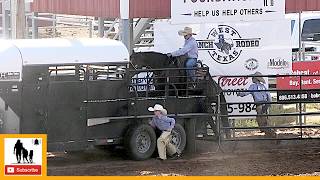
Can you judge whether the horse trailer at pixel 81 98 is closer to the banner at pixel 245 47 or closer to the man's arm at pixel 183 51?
the man's arm at pixel 183 51

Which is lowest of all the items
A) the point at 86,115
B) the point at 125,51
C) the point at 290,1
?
the point at 86,115

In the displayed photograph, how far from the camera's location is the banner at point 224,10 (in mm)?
15750

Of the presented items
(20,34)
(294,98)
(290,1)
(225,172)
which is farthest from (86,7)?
(225,172)

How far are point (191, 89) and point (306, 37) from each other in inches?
468

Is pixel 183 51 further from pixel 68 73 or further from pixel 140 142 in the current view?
pixel 68 73

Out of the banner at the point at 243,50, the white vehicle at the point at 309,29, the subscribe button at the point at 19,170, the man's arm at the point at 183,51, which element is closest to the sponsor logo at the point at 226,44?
the banner at the point at 243,50

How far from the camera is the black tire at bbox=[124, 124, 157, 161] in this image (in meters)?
12.9

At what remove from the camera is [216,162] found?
42.4ft

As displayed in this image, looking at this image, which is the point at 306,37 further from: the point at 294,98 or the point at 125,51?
the point at 125,51

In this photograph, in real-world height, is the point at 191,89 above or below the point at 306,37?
below

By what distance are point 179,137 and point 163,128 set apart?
0.56m

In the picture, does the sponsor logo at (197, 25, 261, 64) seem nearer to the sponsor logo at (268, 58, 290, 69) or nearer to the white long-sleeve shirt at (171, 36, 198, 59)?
the sponsor logo at (268, 58, 290, 69)

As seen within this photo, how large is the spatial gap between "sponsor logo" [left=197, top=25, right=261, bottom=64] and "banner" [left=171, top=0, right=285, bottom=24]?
30 centimetres

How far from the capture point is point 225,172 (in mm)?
11781
